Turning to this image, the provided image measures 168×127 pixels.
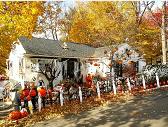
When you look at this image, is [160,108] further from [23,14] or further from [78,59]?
[78,59]

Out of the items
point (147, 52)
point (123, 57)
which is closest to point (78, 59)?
point (123, 57)

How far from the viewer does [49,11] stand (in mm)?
47250

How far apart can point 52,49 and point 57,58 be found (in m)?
1.91

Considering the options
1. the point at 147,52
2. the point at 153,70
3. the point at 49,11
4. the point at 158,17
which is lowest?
the point at 153,70

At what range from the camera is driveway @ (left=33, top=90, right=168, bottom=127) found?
13.4 m

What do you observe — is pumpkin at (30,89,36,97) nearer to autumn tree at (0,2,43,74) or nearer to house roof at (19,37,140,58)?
autumn tree at (0,2,43,74)

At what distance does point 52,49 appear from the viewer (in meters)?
34.8

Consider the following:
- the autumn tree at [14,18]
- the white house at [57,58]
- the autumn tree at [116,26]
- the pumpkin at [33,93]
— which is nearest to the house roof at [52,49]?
the white house at [57,58]

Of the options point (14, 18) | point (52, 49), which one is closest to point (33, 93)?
point (14, 18)

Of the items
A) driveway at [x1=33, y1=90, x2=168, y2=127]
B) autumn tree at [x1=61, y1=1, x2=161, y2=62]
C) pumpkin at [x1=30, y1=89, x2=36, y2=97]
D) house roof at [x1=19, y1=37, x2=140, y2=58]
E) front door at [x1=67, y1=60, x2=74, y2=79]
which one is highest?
autumn tree at [x1=61, y1=1, x2=161, y2=62]

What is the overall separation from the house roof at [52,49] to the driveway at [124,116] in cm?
1552

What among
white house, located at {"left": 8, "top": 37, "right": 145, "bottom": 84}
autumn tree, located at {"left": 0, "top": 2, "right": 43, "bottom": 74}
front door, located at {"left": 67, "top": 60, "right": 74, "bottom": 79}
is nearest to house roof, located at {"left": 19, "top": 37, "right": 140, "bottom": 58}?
white house, located at {"left": 8, "top": 37, "right": 145, "bottom": 84}

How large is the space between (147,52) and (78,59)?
10565 millimetres

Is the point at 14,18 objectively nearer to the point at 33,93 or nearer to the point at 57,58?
the point at 33,93
